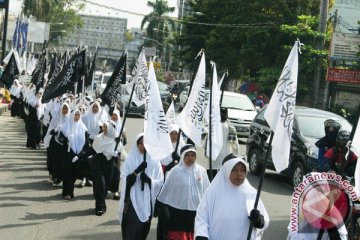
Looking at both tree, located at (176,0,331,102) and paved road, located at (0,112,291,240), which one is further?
tree, located at (176,0,331,102)

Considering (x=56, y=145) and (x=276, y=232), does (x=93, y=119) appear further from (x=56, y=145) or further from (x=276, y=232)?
(x=276, y=232)

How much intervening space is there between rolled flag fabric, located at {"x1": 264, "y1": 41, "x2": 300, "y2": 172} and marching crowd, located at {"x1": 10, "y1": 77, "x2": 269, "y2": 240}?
34 cm

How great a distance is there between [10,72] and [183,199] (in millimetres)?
16986

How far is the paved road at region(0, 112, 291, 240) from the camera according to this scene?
8.70m

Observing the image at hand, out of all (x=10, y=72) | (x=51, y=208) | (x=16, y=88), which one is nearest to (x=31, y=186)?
(x=51, y=208)

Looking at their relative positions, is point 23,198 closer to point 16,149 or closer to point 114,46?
point 16,149

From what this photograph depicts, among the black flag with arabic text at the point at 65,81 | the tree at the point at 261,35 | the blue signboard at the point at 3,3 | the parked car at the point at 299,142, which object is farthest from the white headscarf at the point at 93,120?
the blue signboard at the point at 3,3

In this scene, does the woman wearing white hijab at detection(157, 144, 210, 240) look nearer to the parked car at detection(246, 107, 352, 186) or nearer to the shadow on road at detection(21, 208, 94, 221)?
the shadow on road at detection(21, 208, 94, 221)

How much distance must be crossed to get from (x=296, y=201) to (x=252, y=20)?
35334 mm

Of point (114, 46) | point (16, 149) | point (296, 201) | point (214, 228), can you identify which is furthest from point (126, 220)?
point (114, 46)

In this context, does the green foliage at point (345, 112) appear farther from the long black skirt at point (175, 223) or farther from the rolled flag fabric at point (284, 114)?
the rolled flag fabric at point (284, 114)

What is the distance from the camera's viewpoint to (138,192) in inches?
301

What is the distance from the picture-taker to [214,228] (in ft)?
18.1

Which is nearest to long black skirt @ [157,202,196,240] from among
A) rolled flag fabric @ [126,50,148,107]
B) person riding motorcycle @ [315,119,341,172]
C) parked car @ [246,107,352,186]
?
person riding motorcycle @ [315,119,341,172]
